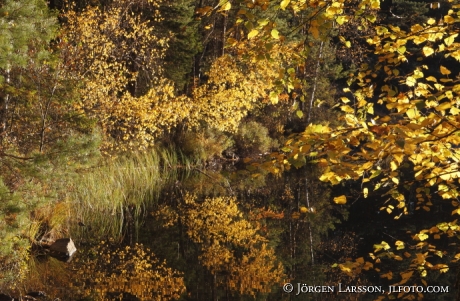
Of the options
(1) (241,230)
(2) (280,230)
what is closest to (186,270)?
(1) (241,230)

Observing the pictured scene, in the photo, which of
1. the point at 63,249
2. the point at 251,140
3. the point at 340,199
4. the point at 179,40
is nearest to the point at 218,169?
the point at 251,140

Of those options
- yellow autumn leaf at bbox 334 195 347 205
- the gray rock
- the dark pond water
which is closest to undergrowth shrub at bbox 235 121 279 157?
the dark pond water

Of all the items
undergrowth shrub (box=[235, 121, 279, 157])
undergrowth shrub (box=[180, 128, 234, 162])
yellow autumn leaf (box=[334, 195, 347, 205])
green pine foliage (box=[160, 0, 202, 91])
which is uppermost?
green pine foliage (box=[160, 0, 202, 91])

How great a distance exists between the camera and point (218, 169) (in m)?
19.0

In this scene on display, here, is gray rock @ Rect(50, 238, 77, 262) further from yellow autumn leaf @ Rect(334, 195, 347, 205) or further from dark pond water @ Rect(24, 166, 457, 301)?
yellow autumn leaf @ Rect(334, 195, 347, 205)

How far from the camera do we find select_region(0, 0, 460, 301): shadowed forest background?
3000 mm

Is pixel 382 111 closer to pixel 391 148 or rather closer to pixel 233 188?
pixel 233 188

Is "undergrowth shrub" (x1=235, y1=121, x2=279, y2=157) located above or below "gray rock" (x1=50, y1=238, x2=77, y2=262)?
above

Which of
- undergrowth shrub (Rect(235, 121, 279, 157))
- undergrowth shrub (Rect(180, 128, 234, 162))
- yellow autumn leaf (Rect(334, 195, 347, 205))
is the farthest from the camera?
undergrowth shrub (Rect(235, 121, 279, 157))

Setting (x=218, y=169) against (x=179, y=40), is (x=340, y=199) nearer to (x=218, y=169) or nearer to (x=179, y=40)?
(x=179, y=40)

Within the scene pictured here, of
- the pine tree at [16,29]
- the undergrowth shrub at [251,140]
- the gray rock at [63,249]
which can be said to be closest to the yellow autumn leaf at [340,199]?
the pine tree at [16,29]

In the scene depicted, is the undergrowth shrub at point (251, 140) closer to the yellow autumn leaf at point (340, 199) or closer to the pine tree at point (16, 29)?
the pine tree at point (16, 29)

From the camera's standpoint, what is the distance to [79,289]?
7781 millimetres

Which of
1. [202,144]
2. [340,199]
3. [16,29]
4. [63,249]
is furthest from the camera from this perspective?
[202,144]
